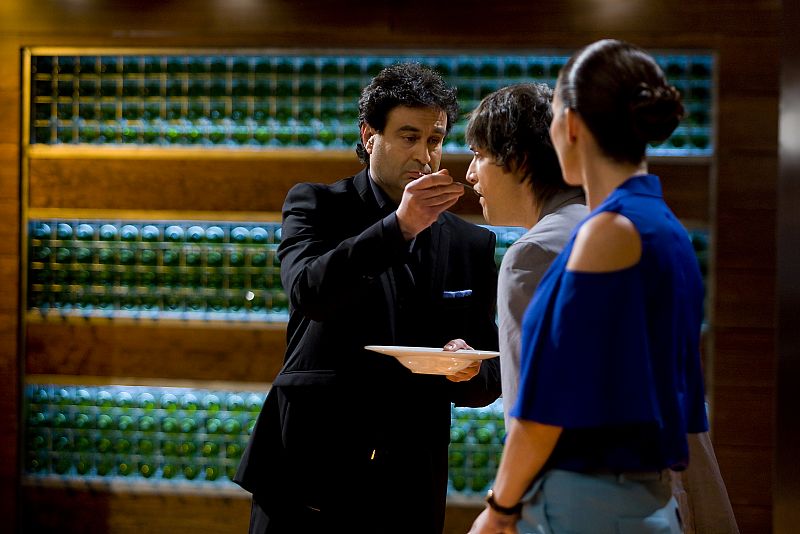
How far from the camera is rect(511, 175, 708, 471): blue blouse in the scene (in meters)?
1.11

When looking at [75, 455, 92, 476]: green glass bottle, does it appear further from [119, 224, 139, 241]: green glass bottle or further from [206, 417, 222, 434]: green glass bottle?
[119, 224, 139, 241]: green glass bottle

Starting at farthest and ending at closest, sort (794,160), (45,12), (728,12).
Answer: (45,12), (728,12), (794,160)

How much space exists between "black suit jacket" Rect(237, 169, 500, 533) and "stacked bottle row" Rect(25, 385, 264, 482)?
2.09 meters

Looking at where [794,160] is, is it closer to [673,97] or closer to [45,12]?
[673,97]

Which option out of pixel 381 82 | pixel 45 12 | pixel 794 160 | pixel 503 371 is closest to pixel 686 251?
pixel 503 371

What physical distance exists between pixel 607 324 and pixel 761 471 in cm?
297

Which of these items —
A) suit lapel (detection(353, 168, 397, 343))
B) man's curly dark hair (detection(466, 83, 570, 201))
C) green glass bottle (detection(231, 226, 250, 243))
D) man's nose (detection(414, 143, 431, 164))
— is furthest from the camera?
green glass bottle (detection(231, 226, 250, 243))

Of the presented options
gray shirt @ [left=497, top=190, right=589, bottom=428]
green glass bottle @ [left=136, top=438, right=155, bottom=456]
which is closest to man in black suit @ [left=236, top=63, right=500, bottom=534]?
gray shirt @ [left=497, top=190, right=589, bottom=428]

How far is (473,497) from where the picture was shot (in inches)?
153

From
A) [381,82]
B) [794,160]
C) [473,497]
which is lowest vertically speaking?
[473,497]

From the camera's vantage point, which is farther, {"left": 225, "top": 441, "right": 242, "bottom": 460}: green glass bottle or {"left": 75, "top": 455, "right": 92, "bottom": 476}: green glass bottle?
{"left": 75, "top": 455, "right": 92, "bottom": 476}: green glass bottle

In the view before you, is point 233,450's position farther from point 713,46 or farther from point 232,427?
point 713,46

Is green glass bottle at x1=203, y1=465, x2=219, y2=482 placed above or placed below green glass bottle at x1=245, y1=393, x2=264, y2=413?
below

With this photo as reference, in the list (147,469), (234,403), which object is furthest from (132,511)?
(234,403)
